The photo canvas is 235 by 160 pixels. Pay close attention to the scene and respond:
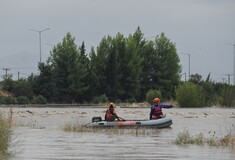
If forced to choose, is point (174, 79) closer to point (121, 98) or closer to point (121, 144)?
point (121, 98)

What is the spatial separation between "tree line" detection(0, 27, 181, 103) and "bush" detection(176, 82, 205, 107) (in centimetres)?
2054

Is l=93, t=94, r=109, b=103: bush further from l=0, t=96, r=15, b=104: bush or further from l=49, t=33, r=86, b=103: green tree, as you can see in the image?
l=0, t=96, r=15, b=104: bush

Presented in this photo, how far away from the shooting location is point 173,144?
1141 inches

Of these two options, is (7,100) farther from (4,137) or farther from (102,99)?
(4,137)

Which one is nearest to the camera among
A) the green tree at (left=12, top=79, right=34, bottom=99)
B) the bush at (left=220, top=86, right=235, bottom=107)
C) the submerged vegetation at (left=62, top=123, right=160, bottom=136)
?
the submerged vegetation at (left=62, top=123, right=160, bottom=136)

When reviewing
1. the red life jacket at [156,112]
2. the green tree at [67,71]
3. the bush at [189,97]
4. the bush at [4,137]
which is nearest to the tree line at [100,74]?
the green tree at [67,71]

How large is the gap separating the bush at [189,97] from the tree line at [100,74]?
20.5m

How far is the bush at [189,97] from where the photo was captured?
72.8 metres

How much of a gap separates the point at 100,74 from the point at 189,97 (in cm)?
2482

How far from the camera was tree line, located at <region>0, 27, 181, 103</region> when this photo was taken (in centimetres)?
9350

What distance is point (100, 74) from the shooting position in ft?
317

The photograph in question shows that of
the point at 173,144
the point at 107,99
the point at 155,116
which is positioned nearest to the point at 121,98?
the point at 107,99

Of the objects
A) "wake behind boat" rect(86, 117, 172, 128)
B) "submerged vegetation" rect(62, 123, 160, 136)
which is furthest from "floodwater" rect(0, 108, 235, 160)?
"wake behind boat" rect(86, 117, 172, 128)

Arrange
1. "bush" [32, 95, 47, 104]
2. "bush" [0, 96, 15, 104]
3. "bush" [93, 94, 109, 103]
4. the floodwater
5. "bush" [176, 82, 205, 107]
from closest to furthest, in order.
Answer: the floodwater → "bush" [176, 82, 205, 107] → "bush" [0, 96, 15, 104] → "bush" [32, 95, 47, 104] → "bush" [93, 94, 109, 103]
